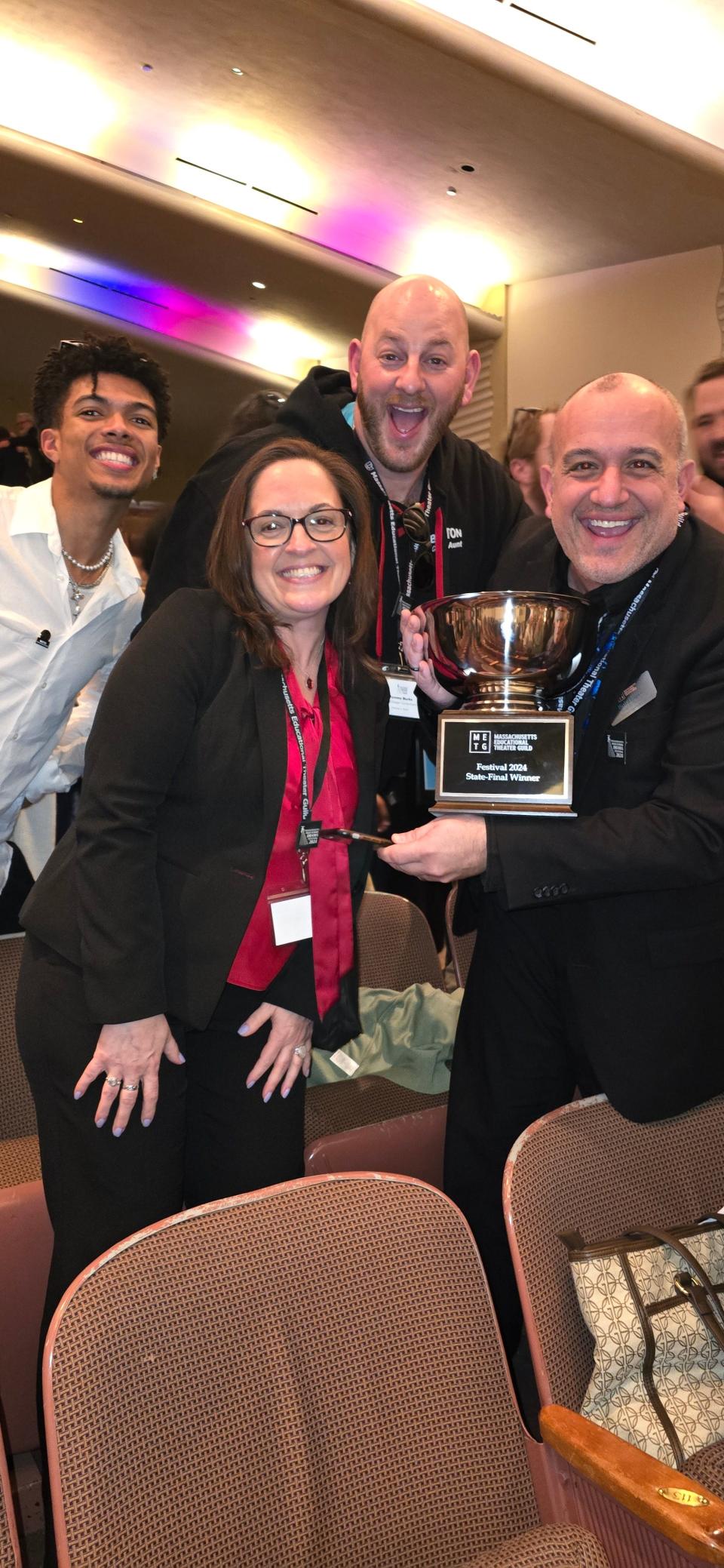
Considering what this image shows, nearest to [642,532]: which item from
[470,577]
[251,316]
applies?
[470,577]

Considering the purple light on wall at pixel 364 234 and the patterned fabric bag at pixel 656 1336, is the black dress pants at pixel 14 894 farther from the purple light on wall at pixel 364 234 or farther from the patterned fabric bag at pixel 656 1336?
the purple light on wall at pixel 364 234

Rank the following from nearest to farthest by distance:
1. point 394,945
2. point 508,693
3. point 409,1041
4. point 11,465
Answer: point 508,693 < point 409,1041 < point 394,945 < point 11,465

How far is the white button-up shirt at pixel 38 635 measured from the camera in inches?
101

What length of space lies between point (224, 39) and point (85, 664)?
498 centimetres

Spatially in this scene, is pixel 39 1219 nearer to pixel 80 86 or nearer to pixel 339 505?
pixel 339 505

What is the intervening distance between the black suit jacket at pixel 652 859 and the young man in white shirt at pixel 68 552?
124 centimetres

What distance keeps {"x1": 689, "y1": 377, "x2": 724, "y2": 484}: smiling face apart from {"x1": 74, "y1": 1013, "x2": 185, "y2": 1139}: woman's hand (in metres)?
2.13

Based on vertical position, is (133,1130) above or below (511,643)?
below

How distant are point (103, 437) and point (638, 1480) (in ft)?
7.33

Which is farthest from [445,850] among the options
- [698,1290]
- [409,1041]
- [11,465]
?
[11,465]

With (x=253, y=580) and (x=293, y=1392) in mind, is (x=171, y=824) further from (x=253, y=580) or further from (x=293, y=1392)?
(x=293, y=1392)

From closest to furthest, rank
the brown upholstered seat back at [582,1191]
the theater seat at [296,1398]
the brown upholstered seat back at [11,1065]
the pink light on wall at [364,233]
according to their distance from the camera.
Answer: the theater seat at [296,1398] → the brown upholstered seat back at [582,1191] → the brown upholstered seat back at [11,1065] → the pink light on wall at [364,233]

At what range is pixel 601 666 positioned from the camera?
1.88 meters

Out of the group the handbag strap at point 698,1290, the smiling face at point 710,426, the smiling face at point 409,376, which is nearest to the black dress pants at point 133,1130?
the handbag strap at point 698,1290
